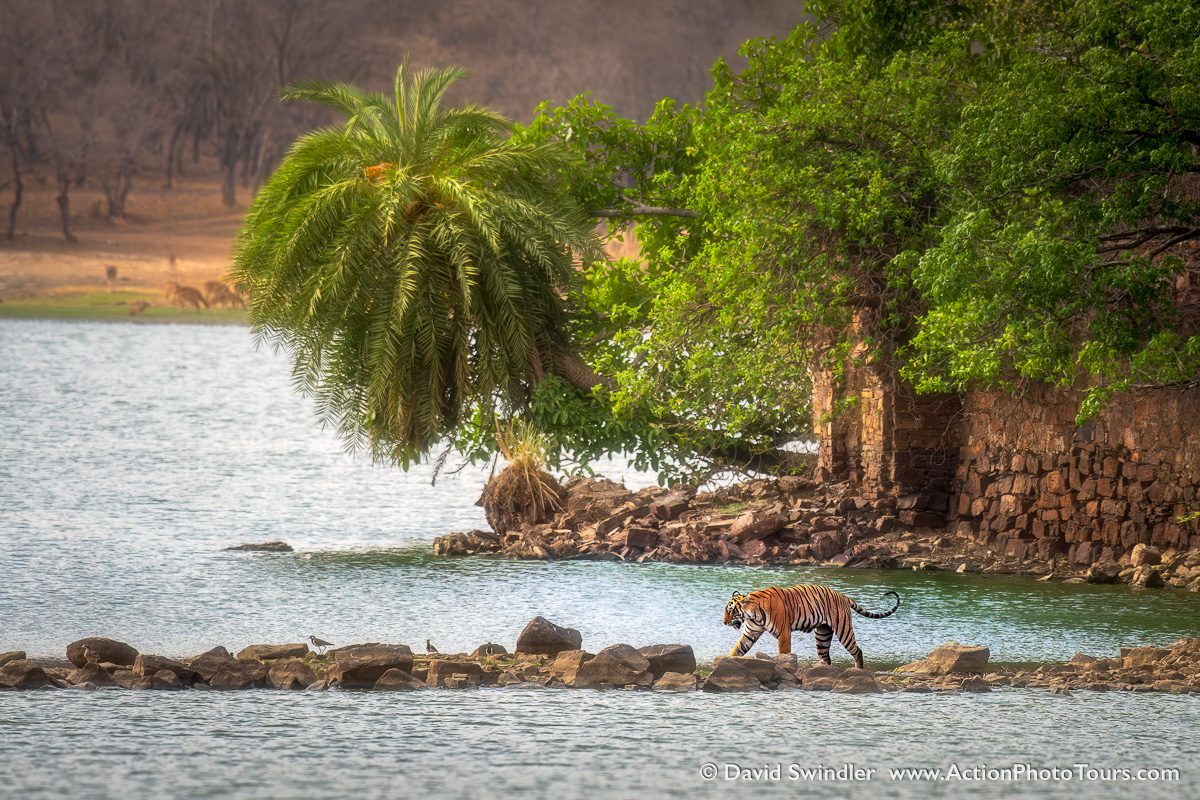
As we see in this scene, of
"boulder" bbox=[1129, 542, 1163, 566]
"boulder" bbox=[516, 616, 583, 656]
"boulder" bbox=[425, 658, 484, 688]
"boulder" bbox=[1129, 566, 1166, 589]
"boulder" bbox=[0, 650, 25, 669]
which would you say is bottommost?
"boulder" bbox=[425, 658, 484, 688]

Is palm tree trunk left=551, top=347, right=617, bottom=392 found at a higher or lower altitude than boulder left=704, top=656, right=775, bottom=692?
higher

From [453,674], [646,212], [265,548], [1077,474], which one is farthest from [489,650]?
[646,212]

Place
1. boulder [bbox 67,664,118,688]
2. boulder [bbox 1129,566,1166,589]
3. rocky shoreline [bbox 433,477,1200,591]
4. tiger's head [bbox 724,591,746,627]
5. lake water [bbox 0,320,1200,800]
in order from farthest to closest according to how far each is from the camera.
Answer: rocky shoreline [bbox 433,477,1200,591] → boulder [bbox 1129,566,1166,589] → tiger's head [bbox 724,591,746,627] → boulder [bbox 67,664,118,688] → lake water [bbox 0,320,1200,800]

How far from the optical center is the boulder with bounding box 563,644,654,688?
471 inches

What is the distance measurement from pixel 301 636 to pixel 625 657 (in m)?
3.88

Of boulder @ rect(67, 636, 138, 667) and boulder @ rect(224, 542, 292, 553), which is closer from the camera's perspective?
boulder @ rect(67, 636, 138, 667)

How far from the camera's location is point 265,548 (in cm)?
2152

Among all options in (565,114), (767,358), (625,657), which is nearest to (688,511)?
(767,358)

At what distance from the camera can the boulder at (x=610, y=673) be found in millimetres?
11969

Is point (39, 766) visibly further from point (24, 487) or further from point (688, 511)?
point (24, 487)

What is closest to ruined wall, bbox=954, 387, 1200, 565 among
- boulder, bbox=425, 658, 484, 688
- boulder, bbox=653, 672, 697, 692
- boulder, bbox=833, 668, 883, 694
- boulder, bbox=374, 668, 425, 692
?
boulder, bbox=833, 668, 883, 694

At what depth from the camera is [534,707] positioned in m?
11.2

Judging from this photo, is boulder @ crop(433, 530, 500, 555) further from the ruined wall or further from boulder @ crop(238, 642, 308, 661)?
boulder @ crop(238, 642, 308, 661)

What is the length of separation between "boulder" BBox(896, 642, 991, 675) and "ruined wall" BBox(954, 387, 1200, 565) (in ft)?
18.8
